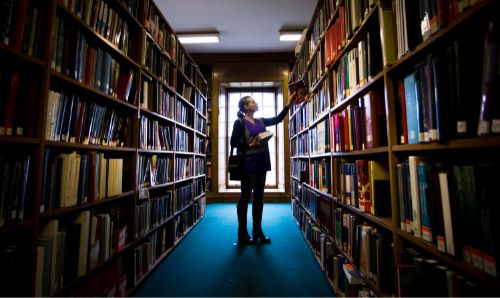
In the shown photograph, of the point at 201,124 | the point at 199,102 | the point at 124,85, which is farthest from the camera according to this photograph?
the point at 201,124

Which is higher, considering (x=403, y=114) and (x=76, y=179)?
Answer: (x=403, y=114)

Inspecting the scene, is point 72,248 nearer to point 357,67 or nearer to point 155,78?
point 155,78

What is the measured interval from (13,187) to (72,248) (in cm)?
42

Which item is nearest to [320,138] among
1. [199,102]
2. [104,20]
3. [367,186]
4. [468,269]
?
[367,186]

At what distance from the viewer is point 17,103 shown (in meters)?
0.87

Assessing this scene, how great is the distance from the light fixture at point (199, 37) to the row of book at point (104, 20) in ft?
9.36

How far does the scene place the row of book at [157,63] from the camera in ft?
6.24

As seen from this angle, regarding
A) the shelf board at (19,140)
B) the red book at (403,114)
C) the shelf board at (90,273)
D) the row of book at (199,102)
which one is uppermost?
the row of book at (199,102)

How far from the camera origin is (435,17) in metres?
0.70

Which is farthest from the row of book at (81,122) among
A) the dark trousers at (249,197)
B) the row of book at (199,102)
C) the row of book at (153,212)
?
the row of book at (199,102)

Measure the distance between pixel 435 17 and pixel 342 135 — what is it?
808 millimetres

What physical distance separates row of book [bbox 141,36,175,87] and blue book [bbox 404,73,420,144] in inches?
69.1

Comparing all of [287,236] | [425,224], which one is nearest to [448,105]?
[425,224]

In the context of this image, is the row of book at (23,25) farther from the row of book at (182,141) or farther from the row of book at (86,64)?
the row of book at (182,141)
